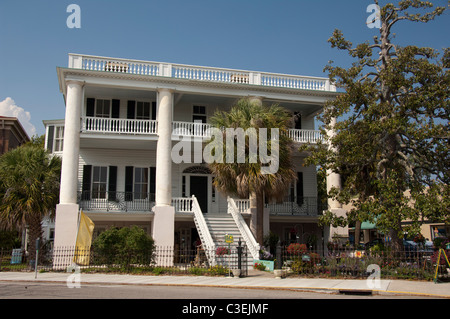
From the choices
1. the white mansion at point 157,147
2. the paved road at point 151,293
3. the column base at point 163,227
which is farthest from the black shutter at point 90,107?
the paved road at point 151,293

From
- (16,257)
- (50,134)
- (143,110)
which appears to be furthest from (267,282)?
(50,134)

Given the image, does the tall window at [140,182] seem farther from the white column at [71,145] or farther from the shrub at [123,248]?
the shrub at [123,248]

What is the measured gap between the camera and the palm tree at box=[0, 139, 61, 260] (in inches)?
815

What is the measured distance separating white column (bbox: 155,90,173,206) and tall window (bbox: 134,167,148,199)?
2.89m

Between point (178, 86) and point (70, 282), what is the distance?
489 inches

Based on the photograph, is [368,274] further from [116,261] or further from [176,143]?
[176,143]

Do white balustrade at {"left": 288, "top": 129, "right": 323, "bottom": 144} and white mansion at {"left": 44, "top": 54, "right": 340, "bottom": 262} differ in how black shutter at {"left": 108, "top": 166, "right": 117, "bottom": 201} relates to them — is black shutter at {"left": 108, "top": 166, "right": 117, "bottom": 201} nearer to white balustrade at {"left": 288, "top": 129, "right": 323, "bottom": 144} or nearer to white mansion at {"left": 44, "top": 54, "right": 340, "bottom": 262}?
white mansion at {"left": 44, "top": 54, "right": 340, "bottom": 262}

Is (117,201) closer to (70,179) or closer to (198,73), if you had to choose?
(70,179)

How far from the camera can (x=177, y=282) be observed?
50.2 ft

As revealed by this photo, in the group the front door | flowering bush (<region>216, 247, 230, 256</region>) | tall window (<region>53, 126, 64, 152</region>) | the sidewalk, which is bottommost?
the sidewalk

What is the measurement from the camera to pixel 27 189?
2088 centimetres

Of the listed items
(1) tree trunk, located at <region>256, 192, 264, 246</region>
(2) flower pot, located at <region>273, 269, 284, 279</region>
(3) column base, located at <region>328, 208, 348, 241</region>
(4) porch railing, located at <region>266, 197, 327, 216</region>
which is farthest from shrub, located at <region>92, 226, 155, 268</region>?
(3) column base, located at <region>328, 208, 348, 241</region>

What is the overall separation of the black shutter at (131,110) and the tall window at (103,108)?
46.9 inches

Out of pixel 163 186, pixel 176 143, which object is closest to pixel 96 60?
pixel 176 143
